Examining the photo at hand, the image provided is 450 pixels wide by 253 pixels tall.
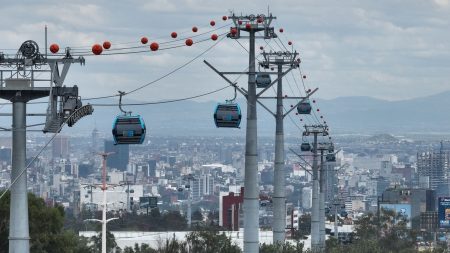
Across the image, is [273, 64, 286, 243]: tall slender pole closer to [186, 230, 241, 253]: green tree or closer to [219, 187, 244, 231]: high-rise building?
[186, 230, 241, 253]: green tree

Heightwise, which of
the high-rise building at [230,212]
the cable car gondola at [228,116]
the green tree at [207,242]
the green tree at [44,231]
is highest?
the cable car gondola at [228,116]

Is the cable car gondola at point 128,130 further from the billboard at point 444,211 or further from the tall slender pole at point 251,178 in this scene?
the billboard at point 444,211

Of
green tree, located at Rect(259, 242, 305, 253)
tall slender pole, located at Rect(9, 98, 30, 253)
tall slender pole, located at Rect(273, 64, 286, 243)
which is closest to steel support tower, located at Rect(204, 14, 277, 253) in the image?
tall slender pole, located at Rect(9, 98, 30, 253)

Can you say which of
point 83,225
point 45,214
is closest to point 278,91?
point 45,214

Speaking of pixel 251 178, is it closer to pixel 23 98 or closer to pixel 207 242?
pixel 23 98

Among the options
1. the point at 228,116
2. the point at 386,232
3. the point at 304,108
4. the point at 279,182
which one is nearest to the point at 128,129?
the point at 228,116

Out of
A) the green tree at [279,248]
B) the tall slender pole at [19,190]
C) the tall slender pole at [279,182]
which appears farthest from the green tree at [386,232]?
the tall slender pole at [19,190]
